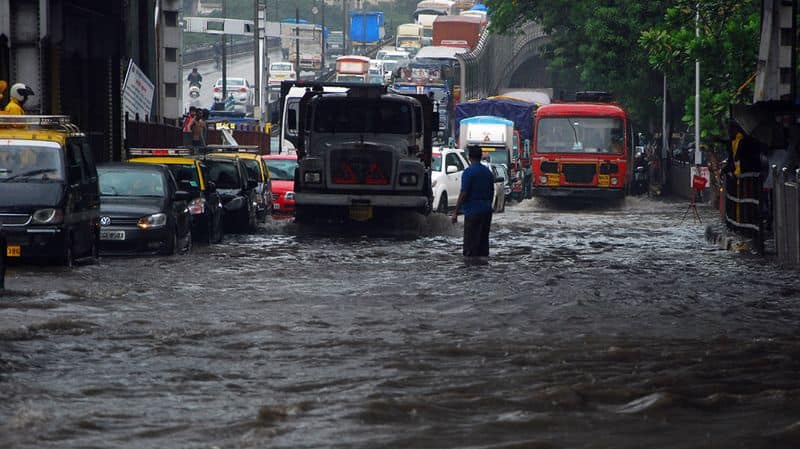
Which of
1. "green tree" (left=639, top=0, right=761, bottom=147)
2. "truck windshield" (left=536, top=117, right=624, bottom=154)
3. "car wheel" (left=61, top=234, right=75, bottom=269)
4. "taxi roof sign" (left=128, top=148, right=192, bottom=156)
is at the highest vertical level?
"green tree" (left=639, top=0, right=761, bottom=147)

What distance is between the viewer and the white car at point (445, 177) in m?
33.4

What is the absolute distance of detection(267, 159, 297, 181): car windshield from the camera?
3422 cm

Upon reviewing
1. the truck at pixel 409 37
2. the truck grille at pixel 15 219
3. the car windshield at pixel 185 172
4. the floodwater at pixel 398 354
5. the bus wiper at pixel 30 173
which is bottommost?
the floodwater at pixel 398 354

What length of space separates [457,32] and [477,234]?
77.6 metres

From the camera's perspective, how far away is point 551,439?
28.5 feet

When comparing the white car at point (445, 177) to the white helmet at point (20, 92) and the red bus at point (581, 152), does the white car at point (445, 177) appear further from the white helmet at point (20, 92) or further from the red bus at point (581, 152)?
the white helmet at point (20, 92)

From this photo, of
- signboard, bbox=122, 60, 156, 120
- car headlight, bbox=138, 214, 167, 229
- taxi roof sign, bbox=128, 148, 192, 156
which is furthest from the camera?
signboard, bbox=122, 60, 156, 120

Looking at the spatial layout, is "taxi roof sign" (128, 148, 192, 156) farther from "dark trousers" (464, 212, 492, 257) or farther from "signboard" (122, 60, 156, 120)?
"dark trousers" (464, 212, 492, 257)

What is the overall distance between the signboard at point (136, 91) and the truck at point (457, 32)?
6578cm

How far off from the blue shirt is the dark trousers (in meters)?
0.18

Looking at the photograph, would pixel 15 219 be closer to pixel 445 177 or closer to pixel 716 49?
pixel 445 177

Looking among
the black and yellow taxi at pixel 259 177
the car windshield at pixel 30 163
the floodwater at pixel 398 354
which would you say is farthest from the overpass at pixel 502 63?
the car windshield at pixel 30 163

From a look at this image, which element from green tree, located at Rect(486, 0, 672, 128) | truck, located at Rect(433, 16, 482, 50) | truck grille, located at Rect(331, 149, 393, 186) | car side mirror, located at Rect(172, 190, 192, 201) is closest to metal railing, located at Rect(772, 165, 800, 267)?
truck grille, located at Rect(331, 149, 393, 186)

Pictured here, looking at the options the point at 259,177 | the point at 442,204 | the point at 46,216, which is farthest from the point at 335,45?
the point at 46,216
